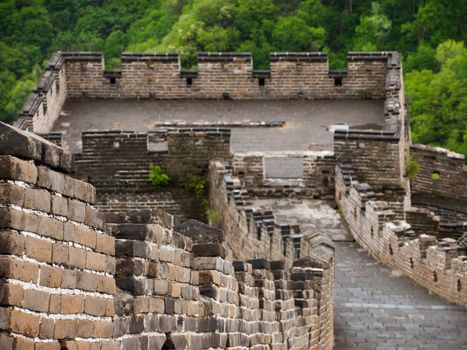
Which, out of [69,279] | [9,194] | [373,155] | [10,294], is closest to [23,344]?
[10,294]

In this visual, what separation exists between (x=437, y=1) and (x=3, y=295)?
68.3 m

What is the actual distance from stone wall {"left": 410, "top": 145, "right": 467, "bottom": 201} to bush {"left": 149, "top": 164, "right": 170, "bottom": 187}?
8549 mm

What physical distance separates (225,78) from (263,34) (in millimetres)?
27280

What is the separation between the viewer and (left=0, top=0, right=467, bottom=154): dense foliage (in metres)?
67.2

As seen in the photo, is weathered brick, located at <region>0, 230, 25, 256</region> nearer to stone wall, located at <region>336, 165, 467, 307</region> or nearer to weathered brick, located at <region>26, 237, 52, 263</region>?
weathered brick, located at <region>26, 237, 52, 263</region>

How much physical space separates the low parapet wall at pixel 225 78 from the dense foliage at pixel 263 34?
56.9 feet

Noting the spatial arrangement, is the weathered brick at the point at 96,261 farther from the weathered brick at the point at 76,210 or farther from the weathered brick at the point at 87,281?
the weathered brick at the point at 76,210

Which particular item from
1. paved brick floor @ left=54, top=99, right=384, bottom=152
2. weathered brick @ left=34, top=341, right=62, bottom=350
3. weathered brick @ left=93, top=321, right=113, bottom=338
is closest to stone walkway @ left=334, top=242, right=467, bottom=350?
paved brick floor @ left=54, top=99, right=384, bottom=152

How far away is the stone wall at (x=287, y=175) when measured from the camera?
39.4 meters

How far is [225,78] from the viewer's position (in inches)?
1752

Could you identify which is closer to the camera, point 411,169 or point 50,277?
point 50,277

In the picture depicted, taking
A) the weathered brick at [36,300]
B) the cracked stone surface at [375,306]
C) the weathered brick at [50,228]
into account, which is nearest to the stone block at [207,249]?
the weathered brick at [50,228]

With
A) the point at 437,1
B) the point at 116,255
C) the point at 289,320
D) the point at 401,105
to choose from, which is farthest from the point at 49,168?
the point at 437,1

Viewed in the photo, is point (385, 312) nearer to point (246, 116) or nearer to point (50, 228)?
point (246, 116)
